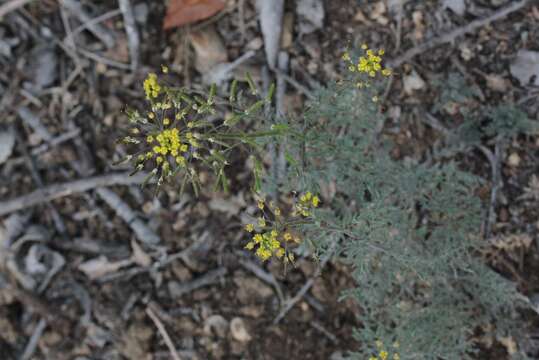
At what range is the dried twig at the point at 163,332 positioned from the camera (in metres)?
5.40

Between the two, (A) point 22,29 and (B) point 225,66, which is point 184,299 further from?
(A) point 22,29

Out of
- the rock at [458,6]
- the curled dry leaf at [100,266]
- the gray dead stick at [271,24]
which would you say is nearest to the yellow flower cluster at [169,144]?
the gray dead stick at [271,24]

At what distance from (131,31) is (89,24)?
1.50 ft

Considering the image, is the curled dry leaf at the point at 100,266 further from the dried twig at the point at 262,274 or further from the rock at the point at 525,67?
the rock at the point at 525,67

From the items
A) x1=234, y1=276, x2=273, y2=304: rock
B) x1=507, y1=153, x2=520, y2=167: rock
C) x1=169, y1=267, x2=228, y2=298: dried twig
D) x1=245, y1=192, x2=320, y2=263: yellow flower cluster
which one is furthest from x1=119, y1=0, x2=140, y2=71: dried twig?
x1=507, y1=153, x2=520, y2=167: rock

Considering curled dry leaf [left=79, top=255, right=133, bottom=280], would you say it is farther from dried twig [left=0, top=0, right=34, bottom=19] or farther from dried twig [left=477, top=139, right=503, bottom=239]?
dried twig [left=477, top=139, right=503, bottom=239]

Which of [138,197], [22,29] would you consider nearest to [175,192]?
[138,197]

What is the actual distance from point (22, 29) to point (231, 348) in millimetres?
3669

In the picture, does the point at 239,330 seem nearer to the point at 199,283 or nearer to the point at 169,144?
the point at 199,283

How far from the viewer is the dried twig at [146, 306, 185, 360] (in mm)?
5402

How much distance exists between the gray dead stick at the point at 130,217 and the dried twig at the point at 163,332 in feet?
2.14

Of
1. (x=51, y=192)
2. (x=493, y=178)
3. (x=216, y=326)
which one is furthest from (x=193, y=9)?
(x=493, y=178)

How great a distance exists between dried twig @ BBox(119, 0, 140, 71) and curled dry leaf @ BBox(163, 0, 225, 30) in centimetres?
39

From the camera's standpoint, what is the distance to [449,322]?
4586mm
